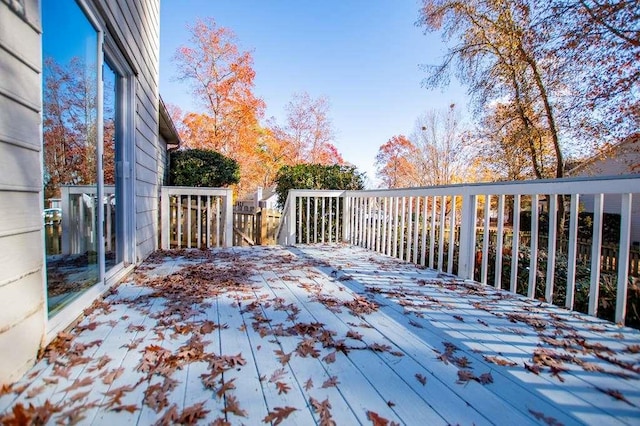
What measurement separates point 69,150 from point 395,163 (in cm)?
1938

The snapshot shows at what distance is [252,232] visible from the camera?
22.7ft

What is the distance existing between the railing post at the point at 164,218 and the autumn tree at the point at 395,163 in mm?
14086

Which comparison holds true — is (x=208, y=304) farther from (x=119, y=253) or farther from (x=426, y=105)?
(x=426, y=105)

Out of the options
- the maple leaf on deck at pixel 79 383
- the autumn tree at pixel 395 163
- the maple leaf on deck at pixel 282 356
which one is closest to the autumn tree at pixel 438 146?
the autumn tree at pixel 395 163

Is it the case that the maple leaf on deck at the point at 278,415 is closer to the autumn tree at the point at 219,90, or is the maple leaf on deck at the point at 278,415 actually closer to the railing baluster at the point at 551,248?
the railing baluster at the point at 551,248

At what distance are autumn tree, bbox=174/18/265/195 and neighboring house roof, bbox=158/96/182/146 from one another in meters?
6.98

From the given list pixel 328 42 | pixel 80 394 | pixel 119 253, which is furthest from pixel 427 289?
pixel 328 42

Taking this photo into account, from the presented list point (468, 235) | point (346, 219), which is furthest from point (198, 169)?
point (468, 235)

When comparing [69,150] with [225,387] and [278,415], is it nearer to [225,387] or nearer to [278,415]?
[225,387]

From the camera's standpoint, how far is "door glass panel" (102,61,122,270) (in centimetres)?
251

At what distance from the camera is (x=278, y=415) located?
1062mm

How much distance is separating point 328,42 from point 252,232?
8301 mm

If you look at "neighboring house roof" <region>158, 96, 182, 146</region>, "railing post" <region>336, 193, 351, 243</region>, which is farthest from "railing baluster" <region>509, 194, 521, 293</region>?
"neighboring house roof" <region>158, 96, 182, 146</region>

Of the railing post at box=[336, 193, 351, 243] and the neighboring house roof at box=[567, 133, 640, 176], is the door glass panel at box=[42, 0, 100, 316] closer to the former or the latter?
the railing post at box=[336, 193, 351, 243]
